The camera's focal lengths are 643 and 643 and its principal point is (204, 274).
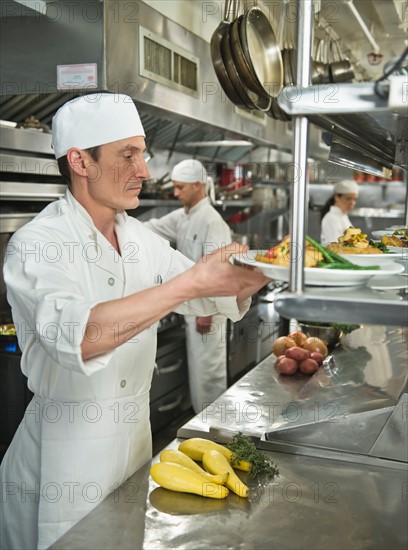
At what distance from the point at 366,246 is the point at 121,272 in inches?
31.0

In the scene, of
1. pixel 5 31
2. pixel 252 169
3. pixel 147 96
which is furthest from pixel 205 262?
pixel 252 169

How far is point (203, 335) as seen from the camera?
15.5ft

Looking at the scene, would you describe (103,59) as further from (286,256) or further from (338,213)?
(338,213)

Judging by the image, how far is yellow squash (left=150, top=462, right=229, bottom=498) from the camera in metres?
1.71

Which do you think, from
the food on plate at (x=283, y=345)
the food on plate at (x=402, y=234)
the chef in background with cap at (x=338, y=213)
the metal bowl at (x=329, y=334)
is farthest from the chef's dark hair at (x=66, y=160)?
the chef in background with cap at (x=338, y=213)

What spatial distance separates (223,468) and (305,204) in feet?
2.86

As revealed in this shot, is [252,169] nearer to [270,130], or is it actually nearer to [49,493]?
[270,130]

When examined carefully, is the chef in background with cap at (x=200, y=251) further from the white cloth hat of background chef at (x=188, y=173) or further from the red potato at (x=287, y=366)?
the red potato at (x=287, y=366)

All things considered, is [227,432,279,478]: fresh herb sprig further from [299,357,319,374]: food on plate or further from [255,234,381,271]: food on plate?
[299,357,319,374]: food on plate

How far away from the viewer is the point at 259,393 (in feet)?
8.52

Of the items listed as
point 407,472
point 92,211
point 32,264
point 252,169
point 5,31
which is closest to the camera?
point 32,264

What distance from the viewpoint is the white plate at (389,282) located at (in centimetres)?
129

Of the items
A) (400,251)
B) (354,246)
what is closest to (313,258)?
(354,246)

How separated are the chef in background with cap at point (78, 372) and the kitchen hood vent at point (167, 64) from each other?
1.30m
